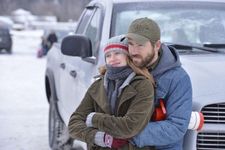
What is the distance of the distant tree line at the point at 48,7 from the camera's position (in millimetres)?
73375

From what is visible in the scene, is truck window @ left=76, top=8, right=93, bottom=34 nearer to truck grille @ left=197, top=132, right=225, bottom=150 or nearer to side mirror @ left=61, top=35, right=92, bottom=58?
side mirror @ left=61, top=35, right=92, bottom=58

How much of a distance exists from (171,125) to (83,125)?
452mm

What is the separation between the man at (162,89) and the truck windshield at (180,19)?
1427 mm

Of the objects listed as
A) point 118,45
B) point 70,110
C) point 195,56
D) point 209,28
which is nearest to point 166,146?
point 118,45

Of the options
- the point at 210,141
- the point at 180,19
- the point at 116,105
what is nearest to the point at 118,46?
the point at 116,105

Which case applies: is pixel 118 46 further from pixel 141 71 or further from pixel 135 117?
pixel 135 117

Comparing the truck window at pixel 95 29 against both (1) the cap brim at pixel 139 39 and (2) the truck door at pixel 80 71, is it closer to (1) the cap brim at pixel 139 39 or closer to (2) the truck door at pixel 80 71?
(2) the truck door at pixel 80 71

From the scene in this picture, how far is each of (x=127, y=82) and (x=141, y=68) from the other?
133 millimetres

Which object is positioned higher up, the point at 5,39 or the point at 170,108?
the point at 170,108

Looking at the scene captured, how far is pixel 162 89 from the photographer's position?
2.85 m

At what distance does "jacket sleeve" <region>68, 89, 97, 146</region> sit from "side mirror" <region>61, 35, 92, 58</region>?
1.38 meters

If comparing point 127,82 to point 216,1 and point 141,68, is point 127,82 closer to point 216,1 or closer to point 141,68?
point 141,68

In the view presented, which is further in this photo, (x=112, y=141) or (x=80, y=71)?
(x=80, y=71)

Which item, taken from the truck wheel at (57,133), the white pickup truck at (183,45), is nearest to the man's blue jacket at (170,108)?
the white pickup truck at (183,45)
